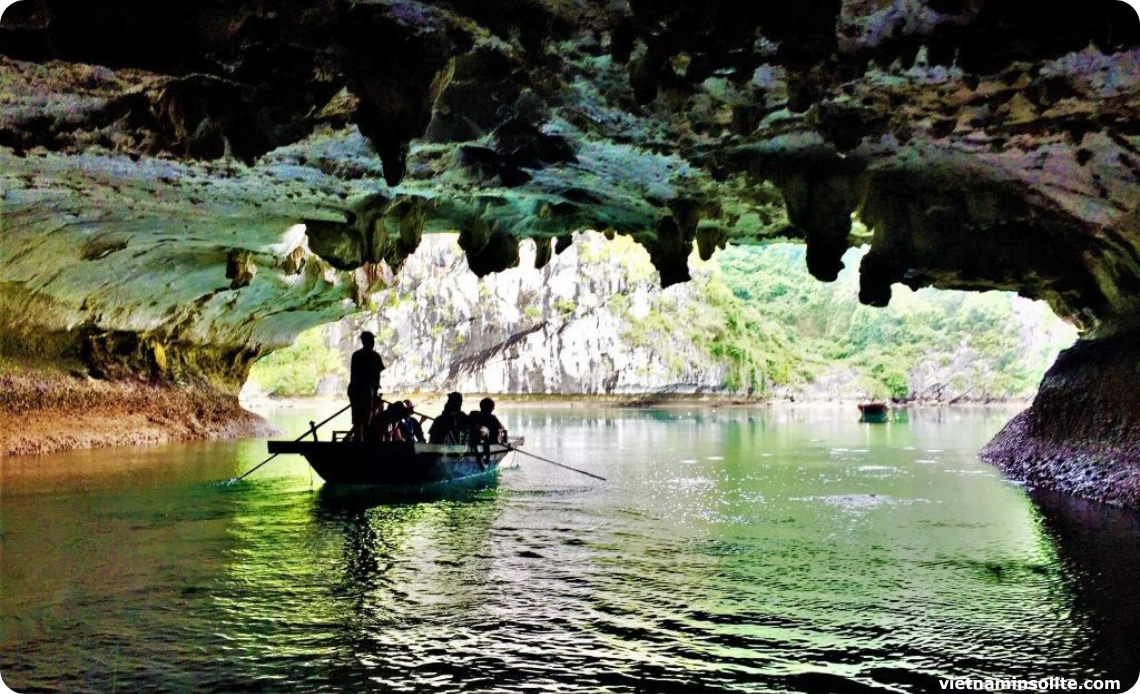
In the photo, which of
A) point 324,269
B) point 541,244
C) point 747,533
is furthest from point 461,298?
point 747,533

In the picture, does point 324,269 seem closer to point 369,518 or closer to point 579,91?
point 369,518

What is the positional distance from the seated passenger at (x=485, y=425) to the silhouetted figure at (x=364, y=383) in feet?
9.50

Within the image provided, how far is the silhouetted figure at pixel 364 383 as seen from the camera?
51.1 ft

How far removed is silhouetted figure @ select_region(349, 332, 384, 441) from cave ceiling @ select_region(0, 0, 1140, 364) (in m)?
2.68

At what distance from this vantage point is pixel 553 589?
8938 millimetres

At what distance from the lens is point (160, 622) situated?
7684mm

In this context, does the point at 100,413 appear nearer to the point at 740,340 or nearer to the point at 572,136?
the point at 572,136

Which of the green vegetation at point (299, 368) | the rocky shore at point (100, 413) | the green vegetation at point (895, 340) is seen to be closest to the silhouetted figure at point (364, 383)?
the rocky shore at point (100, 413)

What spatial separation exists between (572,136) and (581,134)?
6.8 inches

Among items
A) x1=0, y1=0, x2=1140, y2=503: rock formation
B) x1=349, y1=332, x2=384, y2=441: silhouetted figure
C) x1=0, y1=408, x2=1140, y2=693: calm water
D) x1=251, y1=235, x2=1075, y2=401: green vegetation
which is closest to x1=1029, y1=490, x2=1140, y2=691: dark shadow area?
x1=0, y1=408, x2=1140, y2=693: calm water

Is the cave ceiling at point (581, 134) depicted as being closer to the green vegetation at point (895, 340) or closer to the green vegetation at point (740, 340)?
the green vegetation at point (740, 340)

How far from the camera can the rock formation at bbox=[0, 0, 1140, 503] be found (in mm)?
8680

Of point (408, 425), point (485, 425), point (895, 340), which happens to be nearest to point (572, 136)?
point (408, 425)

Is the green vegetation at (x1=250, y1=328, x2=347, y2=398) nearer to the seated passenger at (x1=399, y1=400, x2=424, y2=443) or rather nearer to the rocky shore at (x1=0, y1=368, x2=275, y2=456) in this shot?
the rocky shore at (x1=0, y1=368, x2=275, y2=456)
